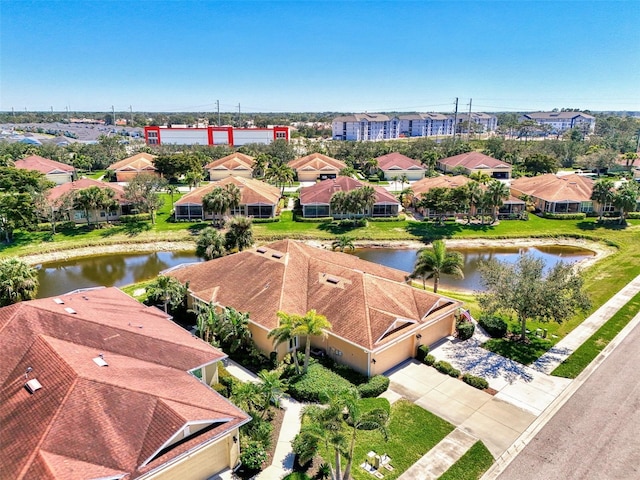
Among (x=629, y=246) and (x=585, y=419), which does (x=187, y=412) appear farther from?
(x=629, y=246)

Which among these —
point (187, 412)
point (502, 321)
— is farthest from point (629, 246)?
point (187, 412)

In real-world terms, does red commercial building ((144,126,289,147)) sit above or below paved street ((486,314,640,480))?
above

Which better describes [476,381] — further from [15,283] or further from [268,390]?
[15,283]

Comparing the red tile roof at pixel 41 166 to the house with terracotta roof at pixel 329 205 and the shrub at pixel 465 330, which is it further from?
the shrub at pixel 465 330

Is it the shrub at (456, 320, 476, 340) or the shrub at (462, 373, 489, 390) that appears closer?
the shrub at (462, 373, 489, 390)

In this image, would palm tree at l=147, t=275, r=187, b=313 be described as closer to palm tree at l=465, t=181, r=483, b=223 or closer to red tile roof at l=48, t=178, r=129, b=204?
red tile roof at l=48, t=178, r=129, b=204

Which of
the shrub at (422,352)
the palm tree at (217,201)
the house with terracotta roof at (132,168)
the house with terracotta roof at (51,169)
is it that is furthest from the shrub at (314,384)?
the house with terracotta roof at (51,169)

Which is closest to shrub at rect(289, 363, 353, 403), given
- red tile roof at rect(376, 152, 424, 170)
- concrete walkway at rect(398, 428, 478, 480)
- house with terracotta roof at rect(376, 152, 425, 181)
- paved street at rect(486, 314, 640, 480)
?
concrete walkway at rect(398, 428, 478, 480)
